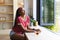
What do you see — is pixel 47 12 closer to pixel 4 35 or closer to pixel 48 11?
pixel 48 11

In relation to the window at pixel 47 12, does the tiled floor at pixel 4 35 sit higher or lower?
lower

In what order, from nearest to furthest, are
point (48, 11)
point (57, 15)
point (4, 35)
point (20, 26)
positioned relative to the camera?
point (20, 26)
point (4, 35)
point (48, 11)
point (57, 15)

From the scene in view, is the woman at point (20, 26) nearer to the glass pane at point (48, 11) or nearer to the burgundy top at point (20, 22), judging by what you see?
the burgundy top at point (20, 22)

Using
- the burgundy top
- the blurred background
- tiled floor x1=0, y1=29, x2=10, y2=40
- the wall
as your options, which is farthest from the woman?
the wall

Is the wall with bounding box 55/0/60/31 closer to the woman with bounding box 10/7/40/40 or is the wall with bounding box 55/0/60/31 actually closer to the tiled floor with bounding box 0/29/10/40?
the tiled floor with bounding box 0/29/10/40

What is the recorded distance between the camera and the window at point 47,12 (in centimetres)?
629

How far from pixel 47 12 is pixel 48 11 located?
59 millimetres

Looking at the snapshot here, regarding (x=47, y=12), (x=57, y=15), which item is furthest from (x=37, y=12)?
(x=57, y=15)

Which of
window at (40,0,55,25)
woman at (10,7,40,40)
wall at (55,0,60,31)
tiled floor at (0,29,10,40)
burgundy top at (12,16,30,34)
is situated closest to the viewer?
woman at (10,7,40,40)

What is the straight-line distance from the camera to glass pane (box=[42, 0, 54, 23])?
6307mm

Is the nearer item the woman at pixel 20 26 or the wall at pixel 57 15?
the woman at pixel 20 26

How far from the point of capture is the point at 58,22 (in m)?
6.63

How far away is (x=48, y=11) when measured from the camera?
21.0 ft

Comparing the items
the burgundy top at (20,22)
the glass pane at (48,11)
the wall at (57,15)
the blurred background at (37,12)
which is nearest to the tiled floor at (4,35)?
the blurred background at (37,12)
